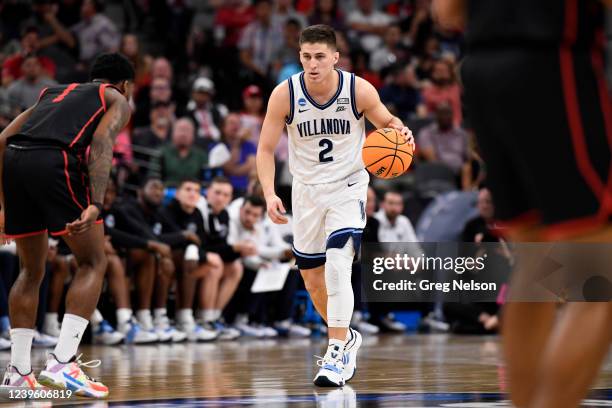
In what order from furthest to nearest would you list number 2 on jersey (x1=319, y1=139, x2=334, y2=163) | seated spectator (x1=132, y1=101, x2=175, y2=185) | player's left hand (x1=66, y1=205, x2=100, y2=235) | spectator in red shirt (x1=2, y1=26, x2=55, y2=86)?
spectator in red shirt (x1=2, y1=26, x2=55, y2=86), seated spectator (x1=132, y1=101, x2=175, y2=185), number 2 on jersey (x1=319, y1=139, x2=334, y2=163), player's left hand (x1=66, y1=205, x2=100, y2=235)

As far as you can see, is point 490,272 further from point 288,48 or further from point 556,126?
point 288,48

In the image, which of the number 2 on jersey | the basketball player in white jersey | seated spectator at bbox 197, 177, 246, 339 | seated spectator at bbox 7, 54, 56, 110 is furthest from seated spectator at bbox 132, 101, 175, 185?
the number 2 on jersey

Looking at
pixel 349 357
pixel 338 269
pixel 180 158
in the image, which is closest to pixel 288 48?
pixel 180 158

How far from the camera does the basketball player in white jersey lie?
285 inches

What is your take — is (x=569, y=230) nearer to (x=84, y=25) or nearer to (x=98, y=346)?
(x=98, y=346)

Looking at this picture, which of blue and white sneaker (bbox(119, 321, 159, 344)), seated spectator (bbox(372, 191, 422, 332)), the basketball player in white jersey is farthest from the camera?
seated spectator (bbox(372, 191, 422, 332))

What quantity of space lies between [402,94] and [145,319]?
7696 millimetres

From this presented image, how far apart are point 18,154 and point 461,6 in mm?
3919

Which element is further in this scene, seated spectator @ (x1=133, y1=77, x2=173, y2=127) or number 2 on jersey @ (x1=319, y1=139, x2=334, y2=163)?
seated spectator @ (x1=133, y1=77, x2=173, y2=127)

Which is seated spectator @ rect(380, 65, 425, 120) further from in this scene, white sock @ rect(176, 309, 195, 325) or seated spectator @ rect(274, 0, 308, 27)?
white sock @ rect(176, 309, 195, 325)

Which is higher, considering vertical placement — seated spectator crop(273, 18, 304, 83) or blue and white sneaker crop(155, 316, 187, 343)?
seated spectator crop(273, 18, 304, 83)

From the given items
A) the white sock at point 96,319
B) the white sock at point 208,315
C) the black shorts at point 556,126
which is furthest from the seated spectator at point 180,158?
the black shorts at point 556,126

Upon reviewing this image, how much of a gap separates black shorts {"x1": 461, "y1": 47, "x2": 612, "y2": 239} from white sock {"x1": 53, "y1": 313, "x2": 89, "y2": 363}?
3895mm

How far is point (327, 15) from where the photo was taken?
19703 millimetres
